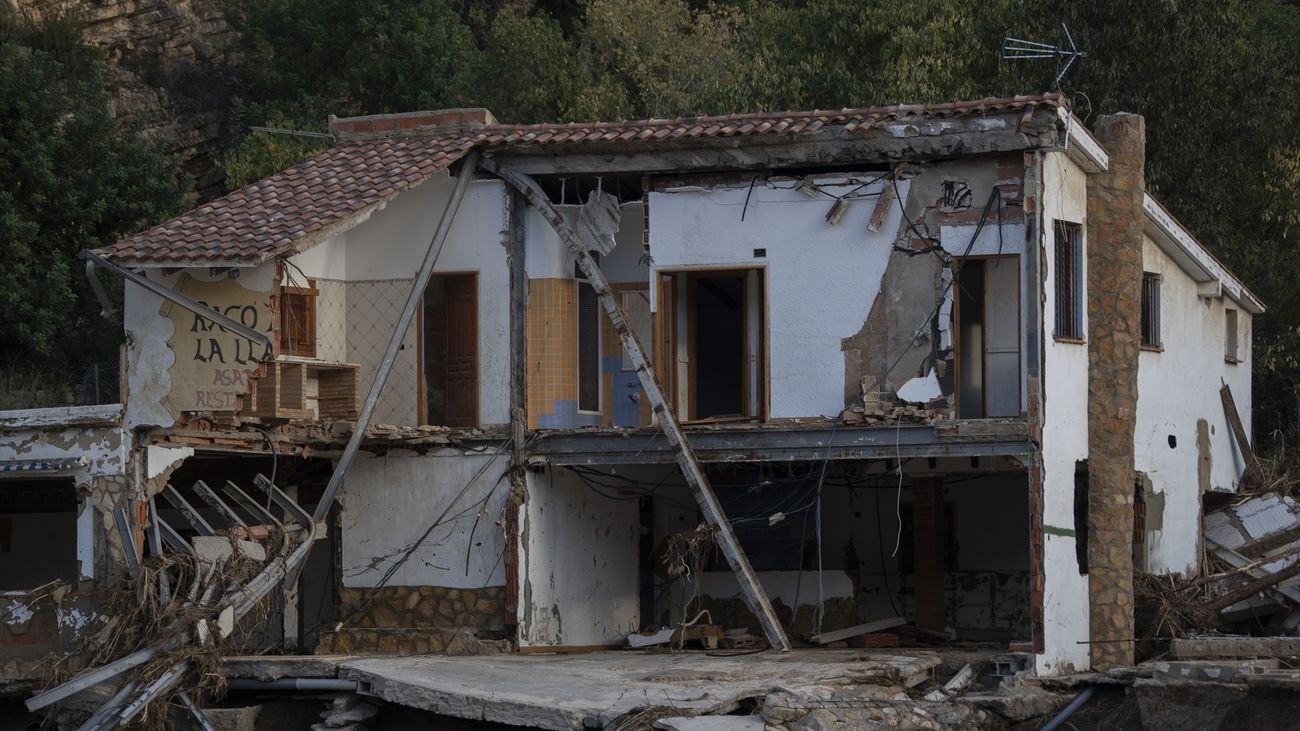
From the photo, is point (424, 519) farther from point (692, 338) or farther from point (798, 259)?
point (798, 259)

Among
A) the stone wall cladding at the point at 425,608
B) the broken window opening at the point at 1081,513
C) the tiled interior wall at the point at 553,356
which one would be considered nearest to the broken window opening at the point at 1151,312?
the broken window opening at the point at 1081,513

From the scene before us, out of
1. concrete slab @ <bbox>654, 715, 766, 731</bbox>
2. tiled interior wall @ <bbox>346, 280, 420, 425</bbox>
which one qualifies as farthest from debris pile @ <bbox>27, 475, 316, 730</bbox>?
concrete slab @ <bbox>654, 715, 766, 731</bbox>

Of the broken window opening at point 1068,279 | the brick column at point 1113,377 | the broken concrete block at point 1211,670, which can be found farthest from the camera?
the brick column at point 1113,377

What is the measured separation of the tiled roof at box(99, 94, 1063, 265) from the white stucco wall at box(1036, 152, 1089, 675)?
68.8 inches

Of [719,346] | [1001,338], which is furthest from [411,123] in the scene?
[1001,338]

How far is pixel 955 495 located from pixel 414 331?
9340 millimetres

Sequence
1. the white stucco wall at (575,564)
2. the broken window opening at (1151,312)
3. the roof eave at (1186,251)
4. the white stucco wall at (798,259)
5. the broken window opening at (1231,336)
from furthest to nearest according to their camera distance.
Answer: the broken window opening at (1231,336)
the broken window opening at (1151,312)
the roof eave at (1186,251)
the white stucco wall at (575,564)
the white stucco wall at (798,259)

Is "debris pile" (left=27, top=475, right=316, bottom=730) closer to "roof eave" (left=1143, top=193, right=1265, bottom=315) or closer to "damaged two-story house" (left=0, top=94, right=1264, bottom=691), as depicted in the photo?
"damaged two-story house" (left=0, top=94, right=1264, bottom=691)

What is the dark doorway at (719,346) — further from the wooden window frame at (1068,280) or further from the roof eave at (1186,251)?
the roof eave at (1186,251)

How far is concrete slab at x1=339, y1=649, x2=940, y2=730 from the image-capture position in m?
15.1

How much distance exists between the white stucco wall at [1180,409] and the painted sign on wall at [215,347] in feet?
44.1

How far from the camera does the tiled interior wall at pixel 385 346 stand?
2109 centimetres

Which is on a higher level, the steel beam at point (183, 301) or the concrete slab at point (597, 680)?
the steel beam at point (183, 301)

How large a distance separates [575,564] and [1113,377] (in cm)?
745
